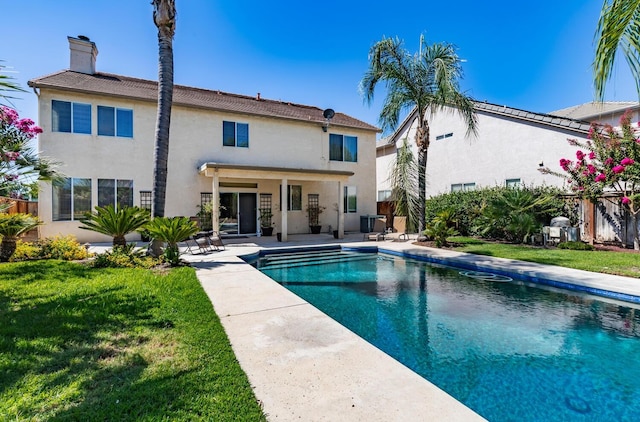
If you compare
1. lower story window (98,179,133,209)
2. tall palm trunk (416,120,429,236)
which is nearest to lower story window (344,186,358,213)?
tall palm trunk (416,120,429,236)

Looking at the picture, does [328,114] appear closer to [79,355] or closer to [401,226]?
[401,226]

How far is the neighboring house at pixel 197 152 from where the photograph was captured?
12.7 meters

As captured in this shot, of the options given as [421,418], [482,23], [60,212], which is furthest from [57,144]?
[482,23]

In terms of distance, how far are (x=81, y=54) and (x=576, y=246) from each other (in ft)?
74.8

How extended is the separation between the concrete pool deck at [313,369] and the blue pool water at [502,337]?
878 millimetres

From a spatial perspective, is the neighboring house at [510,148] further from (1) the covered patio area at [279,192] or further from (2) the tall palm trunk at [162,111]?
(2) the tall palm trunk at [162,111]

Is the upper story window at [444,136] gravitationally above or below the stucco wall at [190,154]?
above

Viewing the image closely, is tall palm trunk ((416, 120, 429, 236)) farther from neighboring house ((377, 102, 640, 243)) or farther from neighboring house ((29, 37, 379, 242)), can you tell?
neighboring house ((29, 37, 379, 242))

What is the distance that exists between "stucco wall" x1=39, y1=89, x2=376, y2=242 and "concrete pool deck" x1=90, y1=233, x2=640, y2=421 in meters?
10.2

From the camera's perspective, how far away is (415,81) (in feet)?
41.9

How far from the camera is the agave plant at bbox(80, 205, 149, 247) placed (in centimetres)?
849

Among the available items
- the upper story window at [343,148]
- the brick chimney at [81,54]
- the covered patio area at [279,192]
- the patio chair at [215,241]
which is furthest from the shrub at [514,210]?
the brick chimney at [81,54]

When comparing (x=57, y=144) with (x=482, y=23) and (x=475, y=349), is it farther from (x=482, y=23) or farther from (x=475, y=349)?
(x=482, y=23)

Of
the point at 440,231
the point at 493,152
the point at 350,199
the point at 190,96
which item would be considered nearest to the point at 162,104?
the point at 190,96
